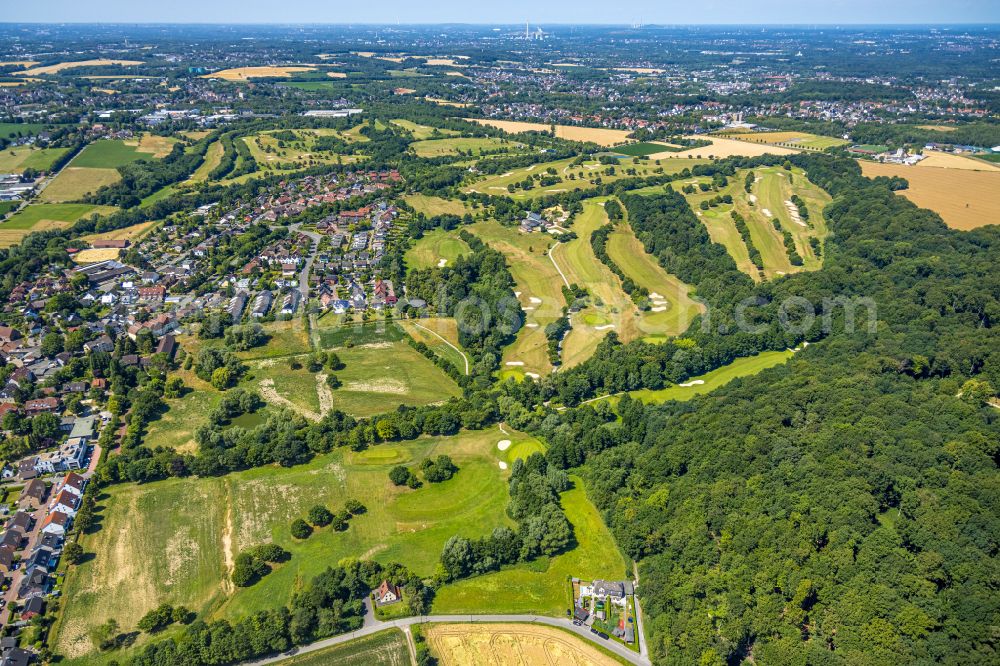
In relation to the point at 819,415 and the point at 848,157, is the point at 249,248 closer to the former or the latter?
the point at 819,415

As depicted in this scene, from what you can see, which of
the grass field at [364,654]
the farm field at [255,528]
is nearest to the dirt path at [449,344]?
the farm field at [255,528]

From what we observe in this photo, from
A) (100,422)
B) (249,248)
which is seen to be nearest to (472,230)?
(249,248)

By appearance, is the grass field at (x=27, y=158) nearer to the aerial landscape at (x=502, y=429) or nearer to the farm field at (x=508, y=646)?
the aerial landscape at (x=502, y=429)

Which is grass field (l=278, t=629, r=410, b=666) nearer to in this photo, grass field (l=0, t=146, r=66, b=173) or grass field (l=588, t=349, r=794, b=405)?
grass field (l=588, t=349, r=794, b=405)

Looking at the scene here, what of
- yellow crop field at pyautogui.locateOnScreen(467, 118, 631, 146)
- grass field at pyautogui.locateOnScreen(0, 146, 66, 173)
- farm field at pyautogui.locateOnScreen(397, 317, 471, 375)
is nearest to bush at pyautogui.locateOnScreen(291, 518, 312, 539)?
farm field at pyautogui.locateOnScreen(397, 317, 471, 375)

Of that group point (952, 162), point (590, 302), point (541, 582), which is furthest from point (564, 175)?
point (541, 582)

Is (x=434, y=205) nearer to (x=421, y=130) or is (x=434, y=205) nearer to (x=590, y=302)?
(x=590, y=302)
